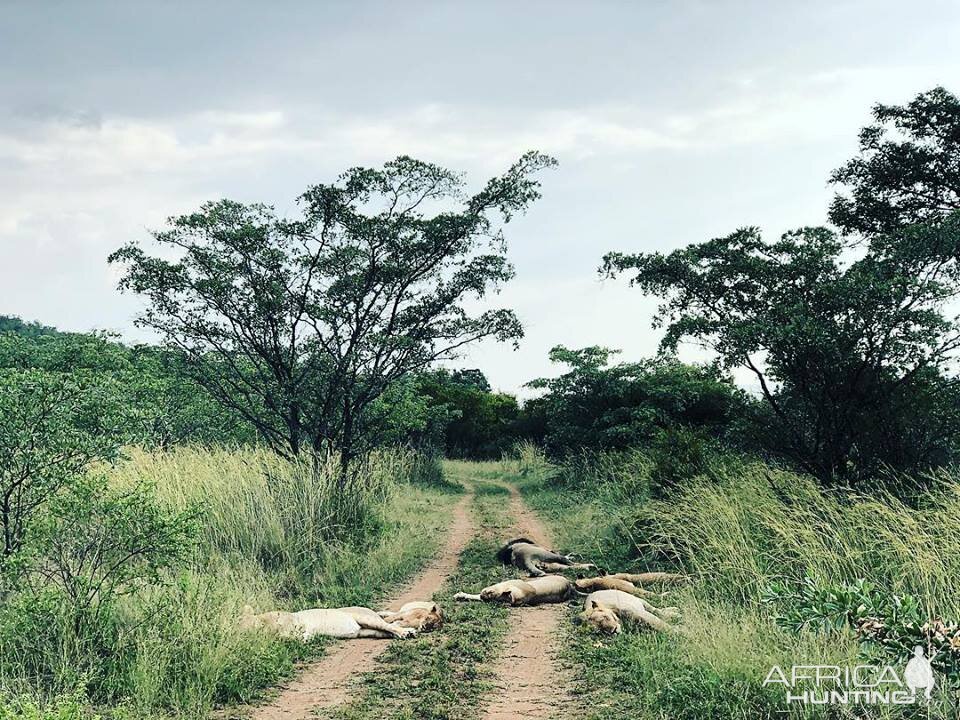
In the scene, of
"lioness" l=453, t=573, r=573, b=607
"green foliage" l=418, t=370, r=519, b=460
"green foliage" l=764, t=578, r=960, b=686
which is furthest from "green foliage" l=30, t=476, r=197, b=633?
"green foliage" l=418, t=370, r=519, b=460

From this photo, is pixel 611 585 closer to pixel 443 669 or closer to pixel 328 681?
pixel 443 669

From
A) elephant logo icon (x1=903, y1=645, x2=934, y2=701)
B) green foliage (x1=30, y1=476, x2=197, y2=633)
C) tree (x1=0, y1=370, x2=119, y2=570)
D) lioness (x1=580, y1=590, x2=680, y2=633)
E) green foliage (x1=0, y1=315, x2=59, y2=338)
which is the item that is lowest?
lioness (x1=580, y1=590, x2=680, y2=633)

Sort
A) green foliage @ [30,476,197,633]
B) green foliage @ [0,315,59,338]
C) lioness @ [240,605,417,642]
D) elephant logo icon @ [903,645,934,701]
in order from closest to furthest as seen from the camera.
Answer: elephant logo icon @ [903,645,934,701] < green foliage @ [30,476,197,633] < lioness @ [240,605,417,642] < green foliage @ [0,315,59,338]

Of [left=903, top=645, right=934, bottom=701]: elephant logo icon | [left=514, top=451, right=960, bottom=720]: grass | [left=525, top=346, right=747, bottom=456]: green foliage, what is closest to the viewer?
[left=903, top=645, right=934, bottom=701]: elephant logo icon

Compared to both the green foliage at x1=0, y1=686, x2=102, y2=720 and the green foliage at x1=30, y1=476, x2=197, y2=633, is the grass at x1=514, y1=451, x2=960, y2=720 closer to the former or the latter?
the green foliage at x1=0, y1=686, x2=102, y2=720

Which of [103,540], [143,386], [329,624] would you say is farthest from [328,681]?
[143,386]

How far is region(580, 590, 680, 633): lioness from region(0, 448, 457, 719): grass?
2547mm

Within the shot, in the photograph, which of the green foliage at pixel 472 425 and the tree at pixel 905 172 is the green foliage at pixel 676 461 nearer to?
the tree at pixel 905 172

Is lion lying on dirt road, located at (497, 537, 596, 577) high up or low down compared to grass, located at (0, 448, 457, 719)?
down

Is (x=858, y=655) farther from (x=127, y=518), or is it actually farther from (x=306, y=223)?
(x=306, y=223)

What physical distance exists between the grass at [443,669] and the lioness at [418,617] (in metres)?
0.11

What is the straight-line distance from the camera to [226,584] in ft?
26.9

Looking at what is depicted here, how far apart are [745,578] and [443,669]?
3.20m

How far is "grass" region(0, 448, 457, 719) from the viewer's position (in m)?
5.89
